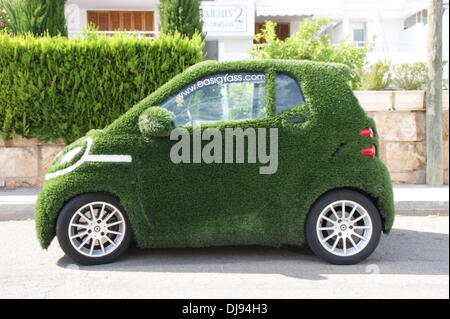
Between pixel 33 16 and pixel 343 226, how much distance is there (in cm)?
1014

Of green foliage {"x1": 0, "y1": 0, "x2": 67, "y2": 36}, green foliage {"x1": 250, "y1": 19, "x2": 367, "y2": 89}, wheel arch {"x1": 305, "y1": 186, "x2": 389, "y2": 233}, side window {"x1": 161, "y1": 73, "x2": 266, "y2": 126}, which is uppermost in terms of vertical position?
green foliage {"x1": 0, "y1": 0, "x2": 67, "y2": 36}

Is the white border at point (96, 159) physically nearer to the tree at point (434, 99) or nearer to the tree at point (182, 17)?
the tree at point (434, 99)

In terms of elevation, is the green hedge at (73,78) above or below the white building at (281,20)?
below

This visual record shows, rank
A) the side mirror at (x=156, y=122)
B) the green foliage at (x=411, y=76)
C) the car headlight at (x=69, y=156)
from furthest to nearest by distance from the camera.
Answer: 1. the green foliage at (x=411, y=76)
2. the car headlight at (x=69, y=156)
3. the side mirror at (x=156, y=122)

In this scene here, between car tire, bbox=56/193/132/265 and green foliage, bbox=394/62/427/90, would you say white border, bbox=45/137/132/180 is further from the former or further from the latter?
green foliage, bbox=394/62/427/90

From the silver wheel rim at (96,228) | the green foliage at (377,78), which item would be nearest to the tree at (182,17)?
the green foliage at (377,78)

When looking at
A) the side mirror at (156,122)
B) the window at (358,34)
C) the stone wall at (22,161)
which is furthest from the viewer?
the window at (358,34)

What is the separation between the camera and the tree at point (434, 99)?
9266 mm

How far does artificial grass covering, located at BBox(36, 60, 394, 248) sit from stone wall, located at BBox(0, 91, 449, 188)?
4.92 meters

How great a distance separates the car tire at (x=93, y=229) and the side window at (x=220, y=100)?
104 centimetres

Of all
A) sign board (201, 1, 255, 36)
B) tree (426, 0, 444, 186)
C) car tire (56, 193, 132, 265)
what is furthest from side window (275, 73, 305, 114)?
sign board (201, 1, 255, 36)

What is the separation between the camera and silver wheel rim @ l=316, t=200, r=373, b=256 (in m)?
4.91

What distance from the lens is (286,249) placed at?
221 inches

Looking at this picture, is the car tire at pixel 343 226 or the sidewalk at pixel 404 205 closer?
the car tire at pixel 343 226
